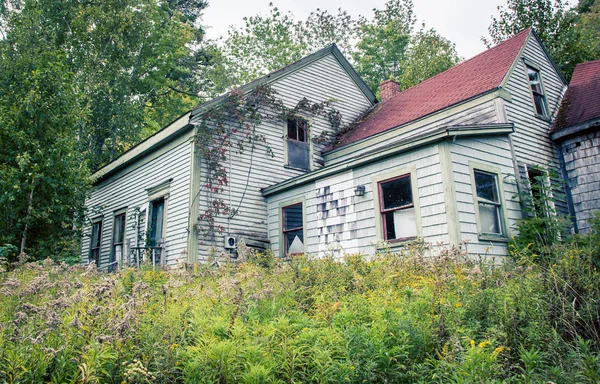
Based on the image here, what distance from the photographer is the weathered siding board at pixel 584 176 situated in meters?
11.4

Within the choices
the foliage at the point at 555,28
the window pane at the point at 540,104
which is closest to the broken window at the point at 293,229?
the window pane at the point at 540,104

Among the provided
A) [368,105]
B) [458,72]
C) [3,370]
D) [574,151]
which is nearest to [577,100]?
[574,151]

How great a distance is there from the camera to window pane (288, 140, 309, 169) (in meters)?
14.5

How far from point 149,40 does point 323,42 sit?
1511 centimetres

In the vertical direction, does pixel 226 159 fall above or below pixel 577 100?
below

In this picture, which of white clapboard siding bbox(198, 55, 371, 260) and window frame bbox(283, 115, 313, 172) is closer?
white clapboard siding bbox(198, 55, 371, 260)

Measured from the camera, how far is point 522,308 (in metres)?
3.97

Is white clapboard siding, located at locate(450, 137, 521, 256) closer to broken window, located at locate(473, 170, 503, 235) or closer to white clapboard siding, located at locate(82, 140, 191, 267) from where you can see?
broken window, located at locate(473, 170, 503, 235)

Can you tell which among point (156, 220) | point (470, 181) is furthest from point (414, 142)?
point (156, 220)

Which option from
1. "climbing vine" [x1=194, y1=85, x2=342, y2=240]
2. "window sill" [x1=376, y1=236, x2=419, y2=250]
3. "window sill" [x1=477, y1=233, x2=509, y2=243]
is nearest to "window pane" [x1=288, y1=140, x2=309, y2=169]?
"climbing vine" [x1=194, y1=85, x2=342, y2=240]

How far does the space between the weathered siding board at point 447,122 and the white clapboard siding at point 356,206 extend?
123 cm

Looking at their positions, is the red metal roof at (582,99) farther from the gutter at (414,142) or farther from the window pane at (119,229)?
the window pane at (119,229)

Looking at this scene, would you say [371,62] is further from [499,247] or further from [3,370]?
[3,370]

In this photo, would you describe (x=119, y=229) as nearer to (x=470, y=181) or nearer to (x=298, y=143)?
(x=298, y=143)
